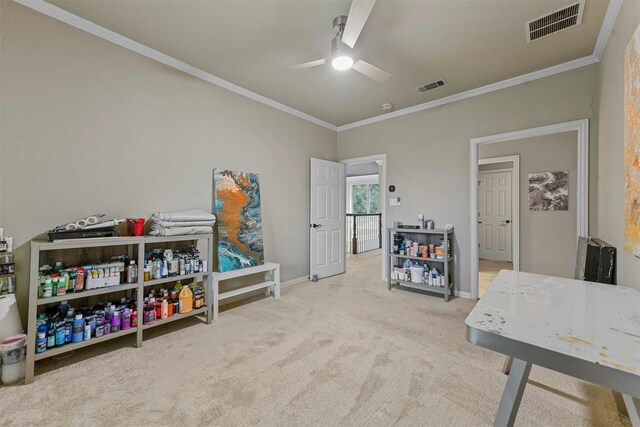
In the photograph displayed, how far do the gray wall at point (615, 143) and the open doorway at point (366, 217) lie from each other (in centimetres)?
238

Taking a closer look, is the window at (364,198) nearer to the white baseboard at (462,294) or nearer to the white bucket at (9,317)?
the white baseboard at (462,294)

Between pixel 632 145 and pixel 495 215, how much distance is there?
5.11 metres

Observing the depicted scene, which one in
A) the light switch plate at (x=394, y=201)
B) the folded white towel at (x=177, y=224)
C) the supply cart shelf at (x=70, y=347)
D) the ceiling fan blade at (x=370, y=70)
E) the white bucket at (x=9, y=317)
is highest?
the ceiling fan blade at (x=370, y=70)

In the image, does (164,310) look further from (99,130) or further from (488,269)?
(488,269)

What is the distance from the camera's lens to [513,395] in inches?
37.7

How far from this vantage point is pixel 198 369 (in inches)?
76.4

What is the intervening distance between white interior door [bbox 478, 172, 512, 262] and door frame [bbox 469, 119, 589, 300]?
2978 mm

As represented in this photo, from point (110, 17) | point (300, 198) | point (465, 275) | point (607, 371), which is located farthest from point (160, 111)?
point (465, 275)

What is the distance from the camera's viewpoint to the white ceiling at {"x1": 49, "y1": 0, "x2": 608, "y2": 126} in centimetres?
208

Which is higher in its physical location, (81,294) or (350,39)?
(350,39)

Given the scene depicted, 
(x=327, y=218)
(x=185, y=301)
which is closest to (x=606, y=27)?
(x=327, y=218)

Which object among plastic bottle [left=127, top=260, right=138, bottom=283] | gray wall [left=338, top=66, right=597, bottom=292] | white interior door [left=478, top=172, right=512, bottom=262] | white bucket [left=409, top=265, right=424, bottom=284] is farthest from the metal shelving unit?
plastic bottle [left=127, top=260, right=138, bottom=283]

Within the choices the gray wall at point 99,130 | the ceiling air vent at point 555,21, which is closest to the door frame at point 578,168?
the ceiling air vent at point 555,21

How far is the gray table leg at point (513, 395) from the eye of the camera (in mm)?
946
